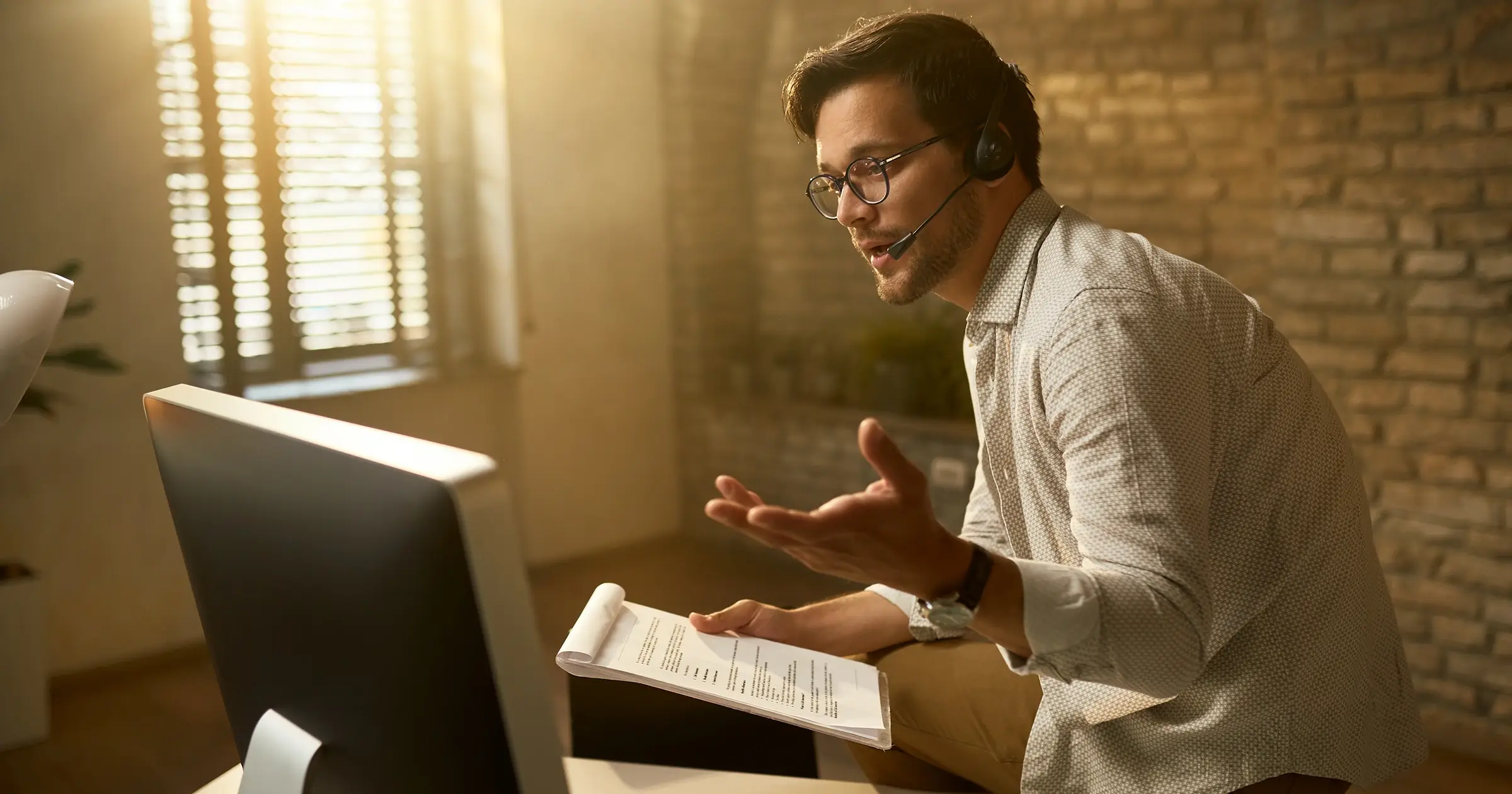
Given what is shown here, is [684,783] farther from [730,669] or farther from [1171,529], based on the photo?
[1171,529]

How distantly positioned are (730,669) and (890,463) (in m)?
0.46

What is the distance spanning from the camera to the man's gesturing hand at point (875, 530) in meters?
0.93

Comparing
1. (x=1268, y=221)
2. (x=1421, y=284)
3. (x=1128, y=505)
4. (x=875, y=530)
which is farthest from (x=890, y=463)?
(x=1268, y=221)

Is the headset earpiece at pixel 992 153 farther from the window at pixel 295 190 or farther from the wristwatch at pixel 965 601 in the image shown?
the window at pixel 295 190

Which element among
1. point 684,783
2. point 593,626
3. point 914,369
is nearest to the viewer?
point 593,626

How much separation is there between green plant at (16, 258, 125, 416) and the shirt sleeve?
2.85m

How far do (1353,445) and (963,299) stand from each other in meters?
2.00

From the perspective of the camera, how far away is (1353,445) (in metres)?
3.13

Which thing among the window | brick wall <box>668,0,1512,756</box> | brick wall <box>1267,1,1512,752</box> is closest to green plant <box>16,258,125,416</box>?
the window

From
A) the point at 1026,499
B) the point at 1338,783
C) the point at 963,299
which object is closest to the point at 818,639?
the point at 1026,499

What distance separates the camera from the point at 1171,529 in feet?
3.61

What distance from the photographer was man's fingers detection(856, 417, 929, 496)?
36.8 inches

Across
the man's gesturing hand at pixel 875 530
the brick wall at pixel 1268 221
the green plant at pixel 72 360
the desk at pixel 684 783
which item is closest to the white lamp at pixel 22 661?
the green plant at pixel 72 360

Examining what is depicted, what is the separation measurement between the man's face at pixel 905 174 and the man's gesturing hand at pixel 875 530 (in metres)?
0.56
